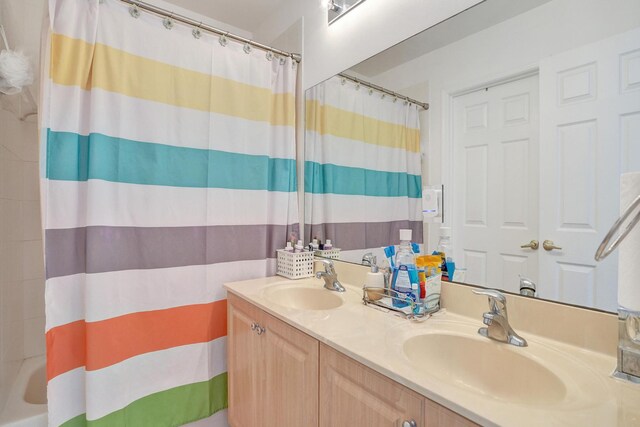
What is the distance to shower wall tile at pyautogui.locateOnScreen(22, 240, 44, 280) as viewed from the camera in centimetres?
176

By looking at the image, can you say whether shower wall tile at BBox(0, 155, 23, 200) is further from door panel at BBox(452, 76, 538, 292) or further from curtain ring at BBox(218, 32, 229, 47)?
door panel at BBox(452, 76, 538, 292)

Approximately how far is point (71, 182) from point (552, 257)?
1730 millimetres

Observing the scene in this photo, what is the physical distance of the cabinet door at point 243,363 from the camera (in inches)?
48.0

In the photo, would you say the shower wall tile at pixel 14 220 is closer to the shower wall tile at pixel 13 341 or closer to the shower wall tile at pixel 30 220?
the shower wall tile at pixel 30 220

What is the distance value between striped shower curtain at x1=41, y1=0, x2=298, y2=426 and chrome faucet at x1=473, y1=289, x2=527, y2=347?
115 centimetres

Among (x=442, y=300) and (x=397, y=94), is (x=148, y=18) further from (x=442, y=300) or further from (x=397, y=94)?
(x=442, y=300)

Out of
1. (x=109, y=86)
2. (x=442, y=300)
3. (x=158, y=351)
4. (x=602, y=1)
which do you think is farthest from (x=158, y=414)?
(x=602, y=1)

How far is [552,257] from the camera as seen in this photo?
2.93 feet

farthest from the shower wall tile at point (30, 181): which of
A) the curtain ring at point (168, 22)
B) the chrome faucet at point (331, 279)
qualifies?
the chrome faucet at point (331, 279)

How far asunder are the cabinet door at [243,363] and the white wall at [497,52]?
→ 0.83 meters

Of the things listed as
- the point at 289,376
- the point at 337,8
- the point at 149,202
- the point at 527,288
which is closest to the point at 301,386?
the point at 289,376

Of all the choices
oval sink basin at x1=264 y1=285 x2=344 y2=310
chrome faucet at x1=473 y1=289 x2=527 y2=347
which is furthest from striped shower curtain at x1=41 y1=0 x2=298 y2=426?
chrome faucet at x1=473 y1=289 x2=527 y2=347

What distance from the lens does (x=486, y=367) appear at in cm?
83

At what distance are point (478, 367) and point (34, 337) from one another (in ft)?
7.67
